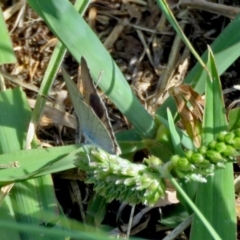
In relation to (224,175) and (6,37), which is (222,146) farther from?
(6,37)

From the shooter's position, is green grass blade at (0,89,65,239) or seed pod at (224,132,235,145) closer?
seed pod at (224,132,235,145)

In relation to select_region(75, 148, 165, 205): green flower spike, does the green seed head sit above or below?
above

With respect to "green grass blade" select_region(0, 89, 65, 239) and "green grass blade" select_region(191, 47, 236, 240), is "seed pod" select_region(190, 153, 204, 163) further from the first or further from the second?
"green grass blade" select_region(0, 89, 65, 239)

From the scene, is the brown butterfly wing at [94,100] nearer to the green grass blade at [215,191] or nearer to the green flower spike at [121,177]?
the green flower spike at [121,177]

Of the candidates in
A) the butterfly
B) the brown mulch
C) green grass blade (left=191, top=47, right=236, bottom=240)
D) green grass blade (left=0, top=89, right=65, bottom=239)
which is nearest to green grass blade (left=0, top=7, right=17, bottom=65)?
green grass blade (left=0, top=89, right=65, bottom=239)

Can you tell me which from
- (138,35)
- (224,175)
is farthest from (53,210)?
(138,35)

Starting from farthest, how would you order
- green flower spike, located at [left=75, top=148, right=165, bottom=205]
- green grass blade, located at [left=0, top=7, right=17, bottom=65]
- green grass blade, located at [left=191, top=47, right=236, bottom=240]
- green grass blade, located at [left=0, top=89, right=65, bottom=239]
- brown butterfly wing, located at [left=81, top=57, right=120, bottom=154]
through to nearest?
green grass blade, located at [left=0, top=7, right=17, bottom=65], green grass blade, located at [left=0, top=89, right=65, bottom=239], green grass blade, located at [left=191, top=47, right=236, bottom=240], brown butterfly wing, located at [left=81, top=57, right=120, bottom=154], green flower spike, located at [left=75, top=148, right=165, bottom=205]

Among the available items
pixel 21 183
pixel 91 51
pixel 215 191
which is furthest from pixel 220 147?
pixel 21 183
